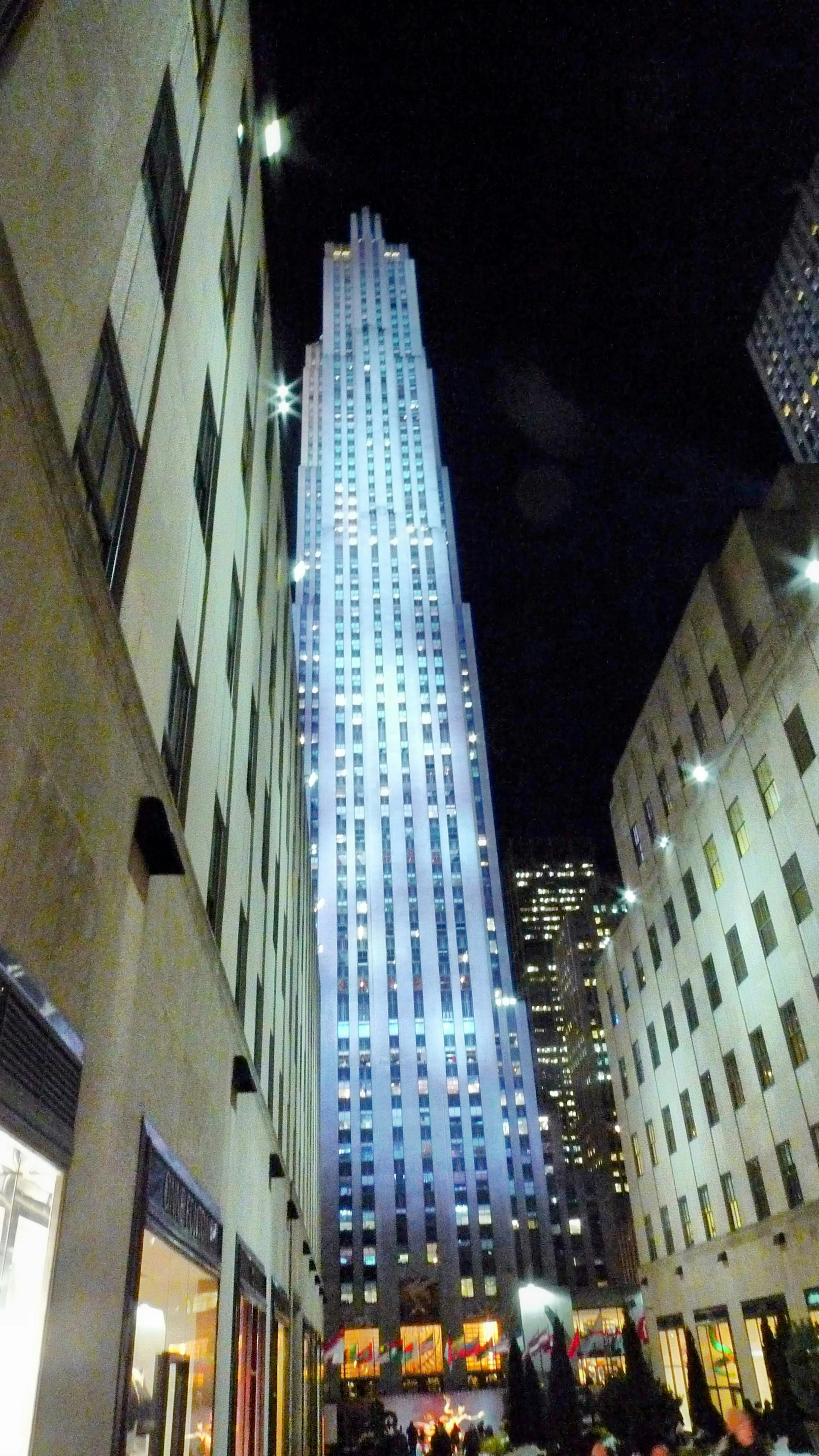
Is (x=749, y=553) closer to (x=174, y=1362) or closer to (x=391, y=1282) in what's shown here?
(x=174, y=1362)

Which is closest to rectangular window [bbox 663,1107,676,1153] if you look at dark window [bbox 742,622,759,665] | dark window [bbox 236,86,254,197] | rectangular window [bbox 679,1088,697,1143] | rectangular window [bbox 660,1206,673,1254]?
rectangular window [bbox 679,1088,697,1143]

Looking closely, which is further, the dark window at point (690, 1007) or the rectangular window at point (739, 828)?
the dark window at point (690, 1007)

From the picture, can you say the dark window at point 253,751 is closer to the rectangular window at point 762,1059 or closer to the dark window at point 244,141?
the dark window at point 244,141

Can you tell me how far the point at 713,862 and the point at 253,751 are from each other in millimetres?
22173

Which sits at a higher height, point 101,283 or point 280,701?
point 280,701

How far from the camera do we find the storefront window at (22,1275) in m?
7.08

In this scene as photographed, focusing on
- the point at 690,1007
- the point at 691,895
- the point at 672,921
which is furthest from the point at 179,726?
the point at 672,921

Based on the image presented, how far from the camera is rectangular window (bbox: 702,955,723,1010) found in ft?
123

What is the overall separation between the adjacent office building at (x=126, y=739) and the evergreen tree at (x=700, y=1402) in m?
18.7

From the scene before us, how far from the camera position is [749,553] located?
35438mm

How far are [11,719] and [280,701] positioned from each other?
73.4 ft

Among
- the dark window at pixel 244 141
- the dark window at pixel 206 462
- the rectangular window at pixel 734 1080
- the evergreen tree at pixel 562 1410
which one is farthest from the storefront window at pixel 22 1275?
the rectangular window at pixel 734 1080

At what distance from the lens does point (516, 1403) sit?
3631cm

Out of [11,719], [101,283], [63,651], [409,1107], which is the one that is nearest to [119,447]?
[101,283]
